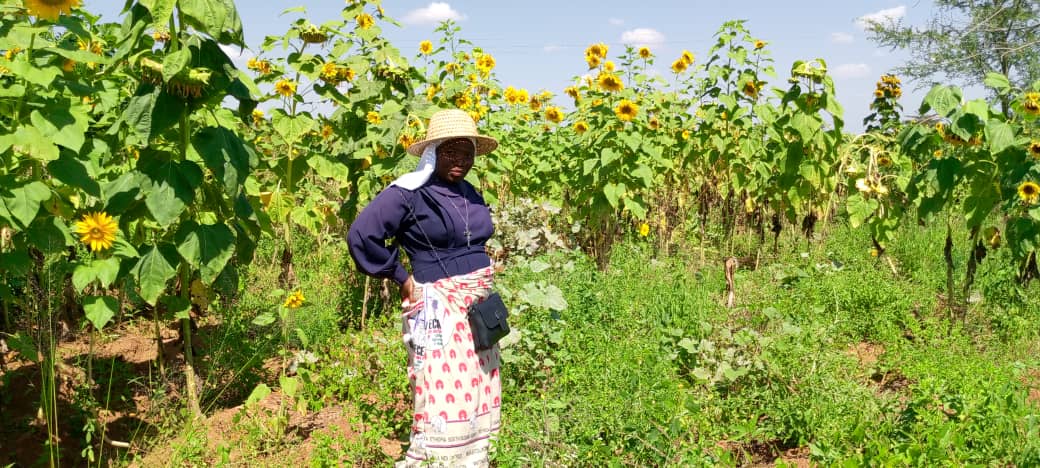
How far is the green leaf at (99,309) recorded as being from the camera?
2807 mm

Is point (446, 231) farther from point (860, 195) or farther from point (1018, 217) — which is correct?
point (860, 195)

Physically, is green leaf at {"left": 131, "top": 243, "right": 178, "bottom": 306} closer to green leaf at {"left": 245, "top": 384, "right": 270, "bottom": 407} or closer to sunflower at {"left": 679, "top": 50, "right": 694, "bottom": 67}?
green leaf at {"left": 245, "top": 384, "right": 270, "bottom": 407}

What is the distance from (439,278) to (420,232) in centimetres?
18

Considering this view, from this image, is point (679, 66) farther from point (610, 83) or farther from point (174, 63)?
point (174, 63)

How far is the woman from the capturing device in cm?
263

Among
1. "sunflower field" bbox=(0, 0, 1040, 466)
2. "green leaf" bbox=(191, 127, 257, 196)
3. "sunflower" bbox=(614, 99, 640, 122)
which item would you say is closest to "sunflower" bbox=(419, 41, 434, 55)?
"sunflower field" bbox=(0, 0, 1040, 466)

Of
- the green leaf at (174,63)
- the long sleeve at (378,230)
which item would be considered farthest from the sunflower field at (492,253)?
the long sleeve at (378,230)

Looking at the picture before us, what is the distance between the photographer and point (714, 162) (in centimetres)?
Result: 612

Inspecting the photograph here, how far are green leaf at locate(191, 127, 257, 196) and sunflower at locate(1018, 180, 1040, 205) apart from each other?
142 inches

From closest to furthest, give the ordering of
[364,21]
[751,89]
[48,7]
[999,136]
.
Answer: [48,7]
[999,136]
[364,21]
[751,89]

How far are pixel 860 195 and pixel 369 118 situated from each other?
10.7ft

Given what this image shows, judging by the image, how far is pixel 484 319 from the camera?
2.64 m

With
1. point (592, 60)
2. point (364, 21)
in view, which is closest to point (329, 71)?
point (364, 21)

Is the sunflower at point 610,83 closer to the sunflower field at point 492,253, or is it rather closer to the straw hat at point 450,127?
the sunflower field at point 492,253
